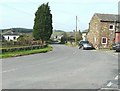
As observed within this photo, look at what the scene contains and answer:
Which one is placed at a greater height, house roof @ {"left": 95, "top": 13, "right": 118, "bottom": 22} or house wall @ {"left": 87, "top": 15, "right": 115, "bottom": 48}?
house roof @ {"left": 95, "top": 13, "right": 118, "bottom": 22}

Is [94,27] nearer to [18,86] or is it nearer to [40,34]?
[40,34]

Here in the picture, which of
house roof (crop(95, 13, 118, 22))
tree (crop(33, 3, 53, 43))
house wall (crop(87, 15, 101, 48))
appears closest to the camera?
house roof (crop(95, 13, 118, 22))

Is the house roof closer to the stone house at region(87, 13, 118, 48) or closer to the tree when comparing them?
the stone house at region(87, 13, 118, 48)

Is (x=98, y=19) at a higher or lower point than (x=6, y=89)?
higher

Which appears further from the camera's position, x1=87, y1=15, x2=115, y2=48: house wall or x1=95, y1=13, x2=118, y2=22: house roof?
x1=95, y1=13, x2=118, y2=22: house roof

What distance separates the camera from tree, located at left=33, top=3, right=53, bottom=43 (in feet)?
278

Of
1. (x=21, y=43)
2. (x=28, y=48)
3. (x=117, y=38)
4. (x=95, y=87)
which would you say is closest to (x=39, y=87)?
(x=95, y=87)

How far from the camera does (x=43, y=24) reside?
85.7 meters

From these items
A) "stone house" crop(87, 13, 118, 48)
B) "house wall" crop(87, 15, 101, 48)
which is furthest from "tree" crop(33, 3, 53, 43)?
"stone house" crop(87, 13, 118, 48)

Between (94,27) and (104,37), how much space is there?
175 inches

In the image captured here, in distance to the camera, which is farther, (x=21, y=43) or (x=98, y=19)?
(x=98, y=19)

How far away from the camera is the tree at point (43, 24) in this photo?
8462 centimetres

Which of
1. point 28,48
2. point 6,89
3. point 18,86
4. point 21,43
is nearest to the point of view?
point 6,89

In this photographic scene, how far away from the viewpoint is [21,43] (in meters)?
58.4
